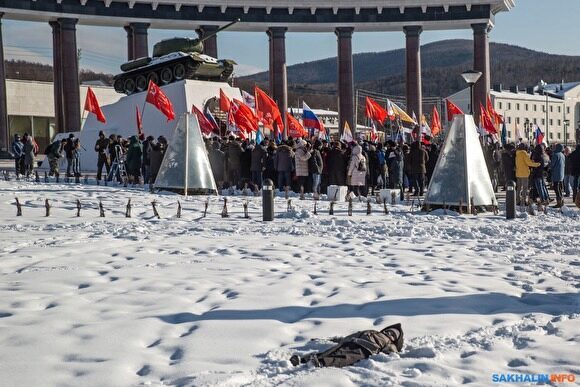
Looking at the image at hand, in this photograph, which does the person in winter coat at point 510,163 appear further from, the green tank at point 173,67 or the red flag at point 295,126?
the green tank at point 173,67

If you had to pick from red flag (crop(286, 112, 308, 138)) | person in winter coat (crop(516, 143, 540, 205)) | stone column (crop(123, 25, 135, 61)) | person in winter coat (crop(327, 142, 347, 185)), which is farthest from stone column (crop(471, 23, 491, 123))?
person in winter coat (crop(516, 143, 540, 205))

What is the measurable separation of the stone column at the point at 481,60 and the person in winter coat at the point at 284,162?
22.8 meters

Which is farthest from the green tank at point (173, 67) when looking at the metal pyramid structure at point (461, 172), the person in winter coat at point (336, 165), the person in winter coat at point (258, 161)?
the metal pyramid structure at point (461, 172)

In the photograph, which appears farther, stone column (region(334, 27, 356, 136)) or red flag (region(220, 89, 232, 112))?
stone column (region(334, 27, 356, 136))

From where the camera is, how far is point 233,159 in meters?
22.6

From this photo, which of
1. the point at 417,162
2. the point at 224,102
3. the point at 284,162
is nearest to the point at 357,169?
the point at 417,162

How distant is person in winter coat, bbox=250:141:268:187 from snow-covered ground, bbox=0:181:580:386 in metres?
8.36

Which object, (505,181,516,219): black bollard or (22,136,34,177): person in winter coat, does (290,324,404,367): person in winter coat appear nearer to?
(505,181,516,219): black bollard

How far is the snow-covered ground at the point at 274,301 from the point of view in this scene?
5238 millimetres

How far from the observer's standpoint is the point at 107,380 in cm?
499

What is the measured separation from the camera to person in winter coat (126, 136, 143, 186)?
2270 cm

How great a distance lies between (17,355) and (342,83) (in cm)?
3831

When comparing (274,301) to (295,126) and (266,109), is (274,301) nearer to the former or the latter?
(266,109)

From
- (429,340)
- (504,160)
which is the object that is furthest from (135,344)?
(504,160)
